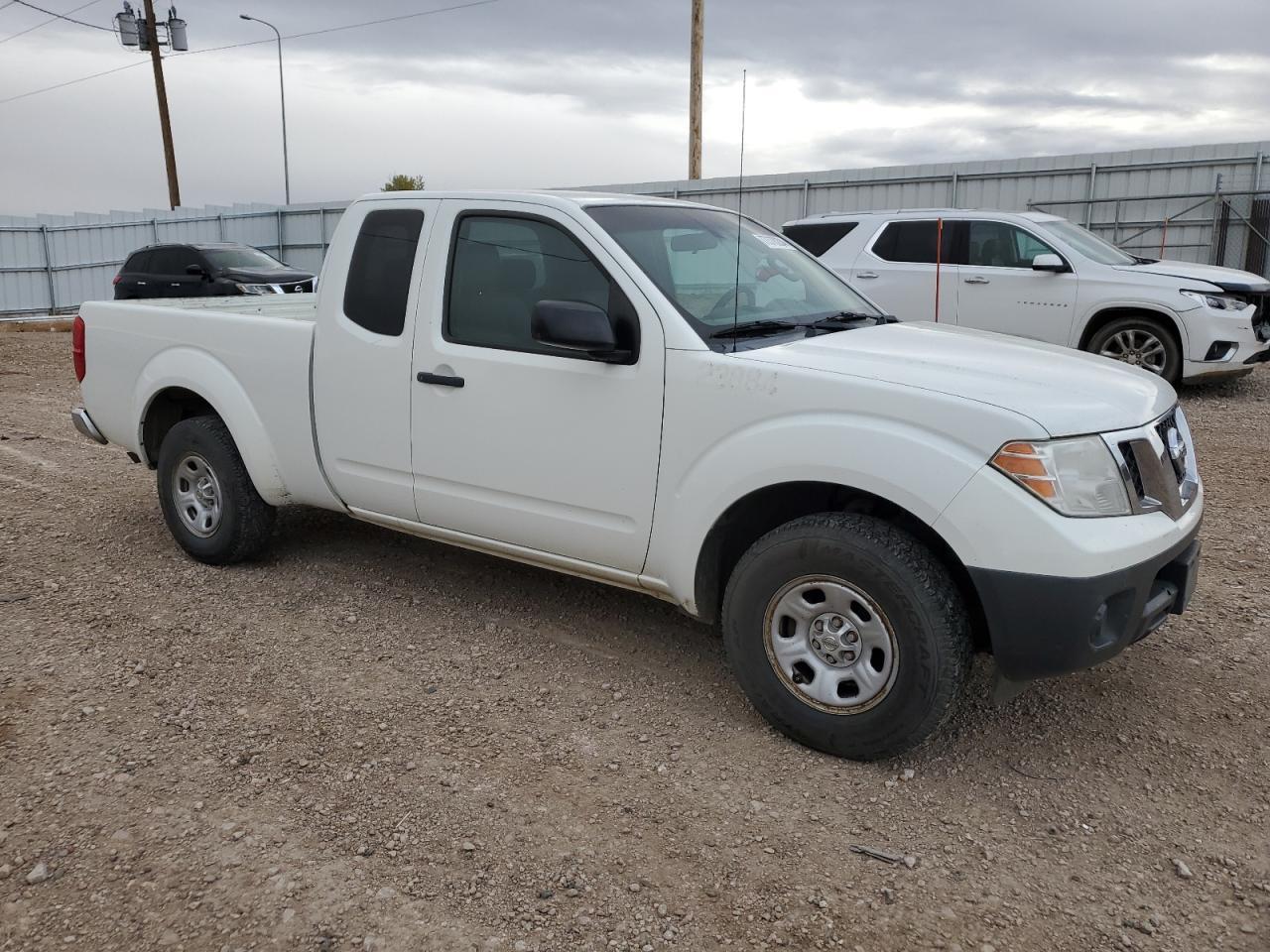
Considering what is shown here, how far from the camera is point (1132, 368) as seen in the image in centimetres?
392

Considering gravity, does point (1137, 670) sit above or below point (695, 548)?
below

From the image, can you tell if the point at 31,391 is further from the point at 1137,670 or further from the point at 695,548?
the point at 1137,670

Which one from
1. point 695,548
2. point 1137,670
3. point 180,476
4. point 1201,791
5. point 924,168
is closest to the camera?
point 1201,791

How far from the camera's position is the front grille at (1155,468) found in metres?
3.22

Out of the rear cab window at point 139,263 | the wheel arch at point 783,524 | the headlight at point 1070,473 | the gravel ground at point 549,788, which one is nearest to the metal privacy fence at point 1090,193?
the rear cab window at point 139,263

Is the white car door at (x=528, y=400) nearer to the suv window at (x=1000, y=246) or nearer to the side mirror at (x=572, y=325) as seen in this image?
the side mirror at (x=572, y=325)

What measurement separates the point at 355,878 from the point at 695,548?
151 centimetres

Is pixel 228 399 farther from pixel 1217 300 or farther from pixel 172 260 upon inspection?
pixel 172 260

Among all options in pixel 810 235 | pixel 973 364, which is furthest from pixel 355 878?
pixel 810 235

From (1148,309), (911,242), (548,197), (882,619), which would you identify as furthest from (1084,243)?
(882,619)

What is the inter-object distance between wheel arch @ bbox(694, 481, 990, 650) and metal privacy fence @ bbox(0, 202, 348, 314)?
25429 millimetres

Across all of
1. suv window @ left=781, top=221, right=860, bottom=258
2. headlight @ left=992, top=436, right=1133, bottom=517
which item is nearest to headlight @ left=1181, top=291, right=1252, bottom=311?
suv window @ left=781, top=221, right=860, bottom=258

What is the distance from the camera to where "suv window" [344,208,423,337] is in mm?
4480

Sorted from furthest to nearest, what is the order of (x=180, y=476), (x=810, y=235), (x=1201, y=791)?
(x=810, y=235)
(x=180, y=476)
(x=1201, y=791)
